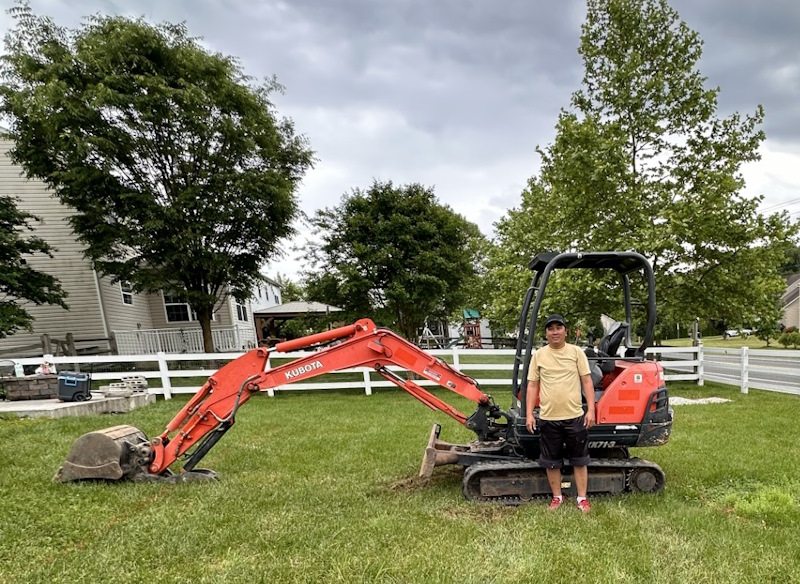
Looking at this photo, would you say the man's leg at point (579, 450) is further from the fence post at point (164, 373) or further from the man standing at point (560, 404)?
the fence post at point (164, 373)

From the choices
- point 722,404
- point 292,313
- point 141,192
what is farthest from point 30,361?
point 722,404

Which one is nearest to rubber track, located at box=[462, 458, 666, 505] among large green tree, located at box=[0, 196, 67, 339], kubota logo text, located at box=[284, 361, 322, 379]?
kubota logo text, located at box=[284, 361, 322, 379]

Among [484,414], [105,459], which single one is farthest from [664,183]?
[105,459]

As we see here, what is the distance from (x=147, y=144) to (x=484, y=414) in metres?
13.2

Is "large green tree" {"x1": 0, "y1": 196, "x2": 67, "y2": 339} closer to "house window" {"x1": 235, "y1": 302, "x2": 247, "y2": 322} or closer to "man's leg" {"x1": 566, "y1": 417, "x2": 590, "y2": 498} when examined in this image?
"house window" {"x1": 235, "y1": 302, "x2": 247, "y2": 322}

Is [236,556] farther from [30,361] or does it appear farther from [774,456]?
[30,361]

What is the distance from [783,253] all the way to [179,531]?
523 inches

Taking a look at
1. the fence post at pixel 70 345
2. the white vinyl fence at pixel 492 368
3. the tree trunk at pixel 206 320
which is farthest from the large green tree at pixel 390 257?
the fence post at pixel 70 345

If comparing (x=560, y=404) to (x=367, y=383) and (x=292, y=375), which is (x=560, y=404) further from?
(x=367, y=383)

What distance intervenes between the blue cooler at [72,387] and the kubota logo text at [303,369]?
6.93 metres

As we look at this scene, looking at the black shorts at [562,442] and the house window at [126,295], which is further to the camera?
the house window at [126,295]

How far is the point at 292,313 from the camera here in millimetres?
23500

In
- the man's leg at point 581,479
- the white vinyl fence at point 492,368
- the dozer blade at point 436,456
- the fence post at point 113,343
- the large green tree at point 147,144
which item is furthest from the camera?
the fence post at point 113,343

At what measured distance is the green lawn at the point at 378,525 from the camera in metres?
2.84
